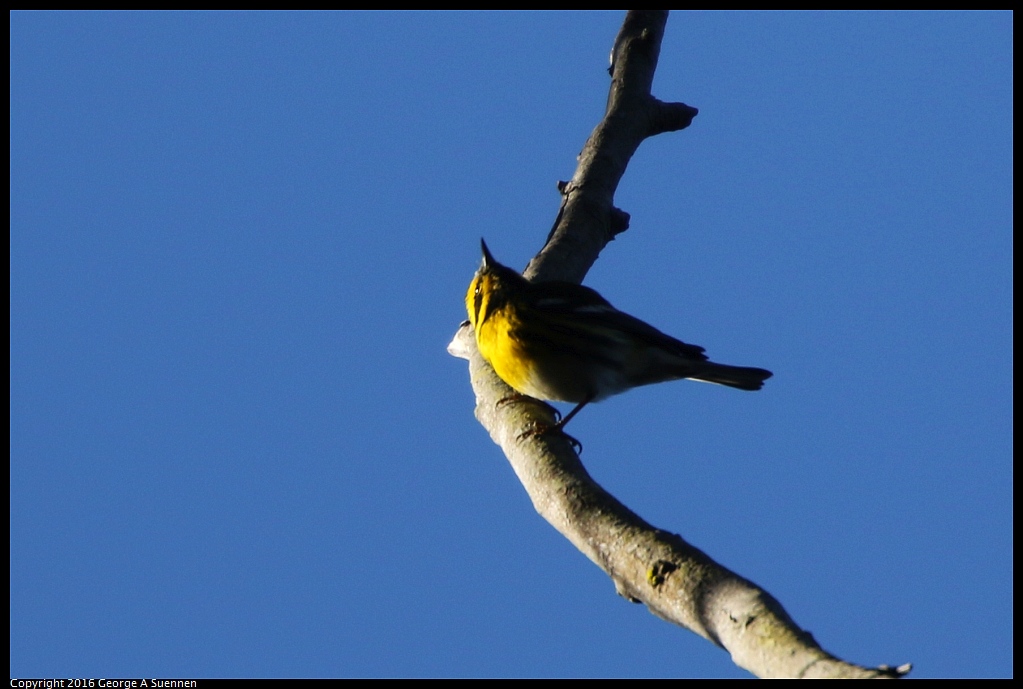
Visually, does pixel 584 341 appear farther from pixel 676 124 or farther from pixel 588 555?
pixel 588 555

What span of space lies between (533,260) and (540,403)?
1.13 meters

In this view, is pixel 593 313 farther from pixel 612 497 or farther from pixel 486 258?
pixel 612 497

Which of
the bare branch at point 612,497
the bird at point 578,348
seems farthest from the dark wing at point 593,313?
the bare branch at point 612,497

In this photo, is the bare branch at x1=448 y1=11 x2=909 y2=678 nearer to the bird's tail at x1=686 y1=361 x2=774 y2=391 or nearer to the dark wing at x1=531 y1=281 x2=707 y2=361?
the dark wing at x1=531 y1=281 x2=707 y2=361

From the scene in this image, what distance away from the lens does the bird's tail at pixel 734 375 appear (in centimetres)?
581

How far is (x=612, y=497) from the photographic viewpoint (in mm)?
3711

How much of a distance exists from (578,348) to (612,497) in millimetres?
2229

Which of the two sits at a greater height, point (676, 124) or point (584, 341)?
point (676, 124)

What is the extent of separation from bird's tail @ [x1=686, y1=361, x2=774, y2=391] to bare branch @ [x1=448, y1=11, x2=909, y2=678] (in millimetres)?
916

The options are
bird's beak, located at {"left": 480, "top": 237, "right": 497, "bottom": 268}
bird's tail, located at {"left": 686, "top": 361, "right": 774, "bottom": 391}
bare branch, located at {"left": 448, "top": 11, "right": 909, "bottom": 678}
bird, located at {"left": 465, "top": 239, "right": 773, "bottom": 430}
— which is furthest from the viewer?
bird's beak, located at {"left": 480, "top": 237, "right": 497, "bottom": 268}

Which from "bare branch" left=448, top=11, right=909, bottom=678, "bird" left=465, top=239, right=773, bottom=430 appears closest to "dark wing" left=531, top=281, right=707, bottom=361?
"bird" left=465, top=239, right=773, bottom=430

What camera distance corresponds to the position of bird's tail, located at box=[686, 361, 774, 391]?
5.81 meters
